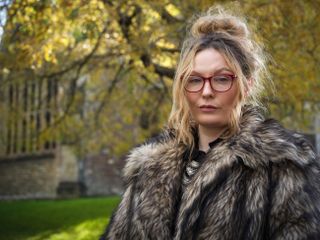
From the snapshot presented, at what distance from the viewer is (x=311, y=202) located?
2.64 meters

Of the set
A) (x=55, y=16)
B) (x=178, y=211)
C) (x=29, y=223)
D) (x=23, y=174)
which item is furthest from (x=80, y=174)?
(x=178, y=211)

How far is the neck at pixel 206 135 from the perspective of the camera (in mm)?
3041

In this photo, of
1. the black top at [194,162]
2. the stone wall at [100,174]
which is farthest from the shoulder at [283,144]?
the stone wall at [100,174]

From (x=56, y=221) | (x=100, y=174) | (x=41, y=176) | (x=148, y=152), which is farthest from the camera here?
(x=41, y=176)

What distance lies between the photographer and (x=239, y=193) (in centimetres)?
277

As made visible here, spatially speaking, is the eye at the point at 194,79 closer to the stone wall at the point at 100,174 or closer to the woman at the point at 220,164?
the woman at the point at 220,164

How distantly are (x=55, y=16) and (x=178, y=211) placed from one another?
6511 mm

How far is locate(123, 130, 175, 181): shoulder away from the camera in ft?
10.6

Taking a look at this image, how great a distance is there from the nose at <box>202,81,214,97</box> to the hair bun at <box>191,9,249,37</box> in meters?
0.30

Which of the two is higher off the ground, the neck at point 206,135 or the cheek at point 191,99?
the cheek at point 191,99

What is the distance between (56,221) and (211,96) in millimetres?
11448

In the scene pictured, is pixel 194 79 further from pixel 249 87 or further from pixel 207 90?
pixel 249 87

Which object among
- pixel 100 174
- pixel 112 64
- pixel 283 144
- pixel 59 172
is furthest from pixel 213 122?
pixel 59 172

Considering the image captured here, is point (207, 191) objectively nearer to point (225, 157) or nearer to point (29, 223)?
point (225, 157)
